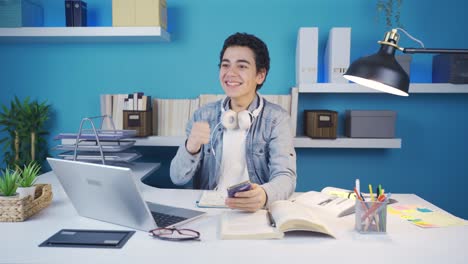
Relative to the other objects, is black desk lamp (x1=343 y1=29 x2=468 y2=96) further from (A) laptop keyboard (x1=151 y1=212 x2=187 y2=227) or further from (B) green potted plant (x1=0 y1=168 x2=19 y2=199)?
(B) green potted plant (x1=0 y1=168 x2=19 y2=199)

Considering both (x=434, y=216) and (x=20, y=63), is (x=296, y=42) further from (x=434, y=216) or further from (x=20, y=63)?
(x=20, y=63)

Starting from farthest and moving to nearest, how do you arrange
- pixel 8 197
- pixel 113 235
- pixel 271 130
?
pixel 271 130, pixel 8 197, pixel 113 235

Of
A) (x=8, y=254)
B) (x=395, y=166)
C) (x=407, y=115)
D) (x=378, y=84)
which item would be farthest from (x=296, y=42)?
(x=8, y=254)

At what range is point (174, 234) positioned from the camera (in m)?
1.33

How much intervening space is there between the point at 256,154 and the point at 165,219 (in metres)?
0.76

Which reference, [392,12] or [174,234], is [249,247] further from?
[392,12]

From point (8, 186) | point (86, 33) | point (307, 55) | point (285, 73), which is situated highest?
point (86, 33)

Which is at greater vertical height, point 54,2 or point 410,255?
point 54,2

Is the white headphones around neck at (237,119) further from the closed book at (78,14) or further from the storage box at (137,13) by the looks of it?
the closed book at (78,14)

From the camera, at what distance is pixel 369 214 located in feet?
4.51

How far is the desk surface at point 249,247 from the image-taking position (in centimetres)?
116

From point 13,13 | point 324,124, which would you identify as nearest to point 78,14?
point 13,13

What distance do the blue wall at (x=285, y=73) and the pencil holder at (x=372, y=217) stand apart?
1754 mm

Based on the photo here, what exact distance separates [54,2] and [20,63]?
493 millimetres
